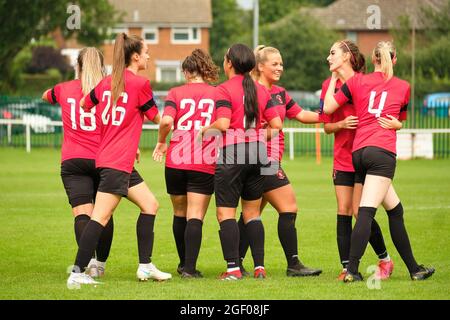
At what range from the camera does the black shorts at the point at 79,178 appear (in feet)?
30.7

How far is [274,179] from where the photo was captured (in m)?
9.61

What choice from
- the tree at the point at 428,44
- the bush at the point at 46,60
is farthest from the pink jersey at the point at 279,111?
the bush at the point at 46,60

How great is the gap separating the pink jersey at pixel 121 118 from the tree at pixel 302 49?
177 ft

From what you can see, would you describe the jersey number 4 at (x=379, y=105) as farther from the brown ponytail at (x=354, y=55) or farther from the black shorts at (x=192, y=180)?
the black shorts at (x=192, y=180)

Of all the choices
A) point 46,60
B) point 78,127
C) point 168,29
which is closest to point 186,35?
point 168,29

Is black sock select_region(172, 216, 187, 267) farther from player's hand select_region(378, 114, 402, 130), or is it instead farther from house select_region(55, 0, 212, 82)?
house select_region(55, 0, 212, 82)

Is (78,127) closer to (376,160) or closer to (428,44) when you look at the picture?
(376,160)

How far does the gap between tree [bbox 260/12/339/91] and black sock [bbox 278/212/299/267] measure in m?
53.1

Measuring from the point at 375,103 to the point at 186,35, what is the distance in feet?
232

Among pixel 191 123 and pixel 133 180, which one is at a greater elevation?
pixel 191 123

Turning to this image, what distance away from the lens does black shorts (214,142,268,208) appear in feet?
29.9

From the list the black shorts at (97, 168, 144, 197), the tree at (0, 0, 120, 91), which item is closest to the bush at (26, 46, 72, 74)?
the tree at (0, 0, 120, 91)
